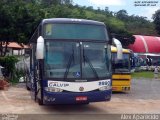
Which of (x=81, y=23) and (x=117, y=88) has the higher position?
(x=81, y=23)

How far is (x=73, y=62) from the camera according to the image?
46.2 ft

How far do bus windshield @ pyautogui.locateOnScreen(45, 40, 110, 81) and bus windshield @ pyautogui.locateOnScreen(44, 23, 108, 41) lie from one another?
0.26 m

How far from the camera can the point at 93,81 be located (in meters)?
14.0

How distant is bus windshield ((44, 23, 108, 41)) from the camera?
14.4 meters

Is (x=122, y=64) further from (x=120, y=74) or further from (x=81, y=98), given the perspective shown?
(x=81, y=98)

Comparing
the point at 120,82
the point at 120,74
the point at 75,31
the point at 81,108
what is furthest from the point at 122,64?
the point at 75,31

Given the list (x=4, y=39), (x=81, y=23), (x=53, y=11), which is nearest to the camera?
(x=81, y=23)

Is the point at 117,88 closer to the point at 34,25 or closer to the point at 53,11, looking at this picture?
the point at 34,25

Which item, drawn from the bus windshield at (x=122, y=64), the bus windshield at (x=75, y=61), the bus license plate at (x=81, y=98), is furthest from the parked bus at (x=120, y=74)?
the bus license plate at (x=81, y=98)

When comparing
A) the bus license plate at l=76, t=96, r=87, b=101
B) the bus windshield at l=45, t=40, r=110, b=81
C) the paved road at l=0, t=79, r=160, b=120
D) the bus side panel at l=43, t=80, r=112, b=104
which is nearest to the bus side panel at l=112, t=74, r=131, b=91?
the paved road at l=0, t=79, r=160, b=120

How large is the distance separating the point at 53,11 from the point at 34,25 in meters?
7.16

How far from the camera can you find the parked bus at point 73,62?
45.3ft

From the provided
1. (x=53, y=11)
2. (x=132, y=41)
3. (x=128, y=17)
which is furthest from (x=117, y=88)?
(x=128, y=17)

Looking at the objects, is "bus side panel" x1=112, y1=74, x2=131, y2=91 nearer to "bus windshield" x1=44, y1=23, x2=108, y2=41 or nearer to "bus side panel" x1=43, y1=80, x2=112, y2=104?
"bus windshield" x1=44, y1=23, x2=108, y2=41
